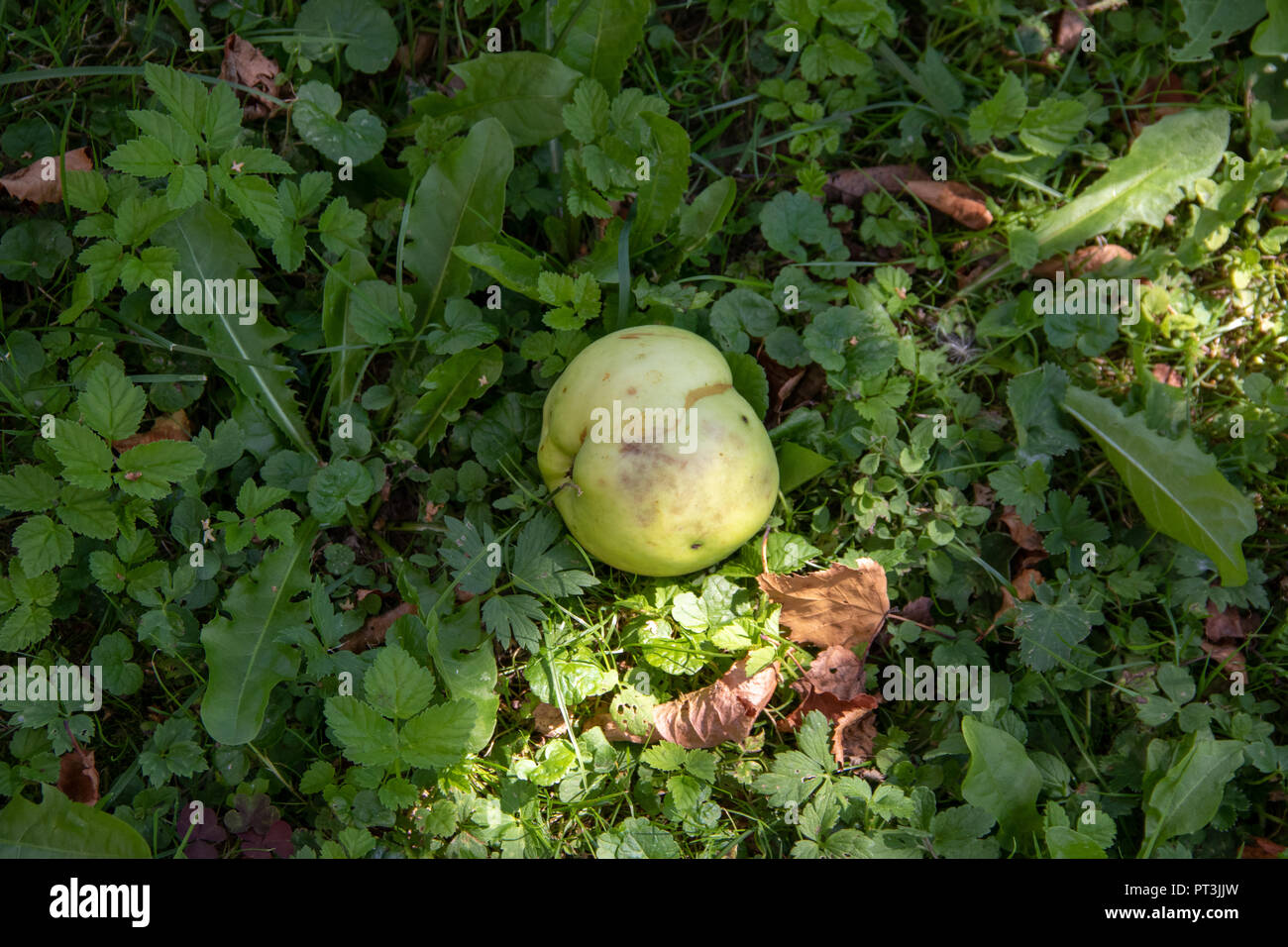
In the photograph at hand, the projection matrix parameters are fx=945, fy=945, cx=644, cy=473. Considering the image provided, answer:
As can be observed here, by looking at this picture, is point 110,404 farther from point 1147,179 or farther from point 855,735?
point 1147,179

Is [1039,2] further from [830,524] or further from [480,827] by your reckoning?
[480,827]

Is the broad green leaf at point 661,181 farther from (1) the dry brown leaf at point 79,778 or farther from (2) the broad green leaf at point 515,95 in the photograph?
(1) the dry brown leaf at point 79,778

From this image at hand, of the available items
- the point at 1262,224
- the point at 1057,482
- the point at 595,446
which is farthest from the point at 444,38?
the point at 1262,224

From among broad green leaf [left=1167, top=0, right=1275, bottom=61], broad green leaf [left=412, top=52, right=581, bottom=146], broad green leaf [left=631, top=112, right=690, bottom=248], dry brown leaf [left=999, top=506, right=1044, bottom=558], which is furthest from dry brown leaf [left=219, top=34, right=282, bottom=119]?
broad green leaf [left=1167, top=0, right=1275, bottom=61]

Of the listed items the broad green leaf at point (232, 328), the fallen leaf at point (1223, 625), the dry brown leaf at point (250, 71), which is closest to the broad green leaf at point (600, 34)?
the dry brown leaf at point (250, 71)

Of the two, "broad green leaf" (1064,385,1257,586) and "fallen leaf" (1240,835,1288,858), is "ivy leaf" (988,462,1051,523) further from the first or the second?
"fallen leaf" (1240,835,1288,858)

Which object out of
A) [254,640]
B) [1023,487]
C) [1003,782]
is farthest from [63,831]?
[1023,487]
